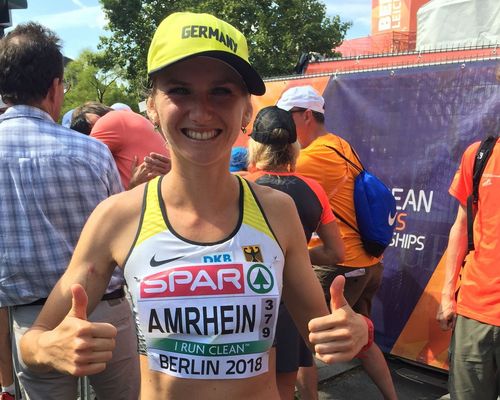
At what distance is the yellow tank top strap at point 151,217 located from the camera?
4.26ft

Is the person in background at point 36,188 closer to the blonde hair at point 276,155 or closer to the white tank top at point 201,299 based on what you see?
the white tank top at point 201,299

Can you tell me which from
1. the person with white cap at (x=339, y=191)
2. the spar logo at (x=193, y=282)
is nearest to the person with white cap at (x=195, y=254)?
the spar logo at (x=193, y=282)

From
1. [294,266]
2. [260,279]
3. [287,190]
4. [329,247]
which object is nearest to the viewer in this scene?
[260,279]

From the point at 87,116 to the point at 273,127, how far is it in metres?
2.45

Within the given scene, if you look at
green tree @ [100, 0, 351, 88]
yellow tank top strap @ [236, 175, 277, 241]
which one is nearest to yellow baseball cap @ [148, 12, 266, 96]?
yellow tank top strap @ [236, 175, 277, 241]

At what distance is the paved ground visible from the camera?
3.67 metres

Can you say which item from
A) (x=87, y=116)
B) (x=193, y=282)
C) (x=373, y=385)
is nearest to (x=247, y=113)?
(x=193, y=282)

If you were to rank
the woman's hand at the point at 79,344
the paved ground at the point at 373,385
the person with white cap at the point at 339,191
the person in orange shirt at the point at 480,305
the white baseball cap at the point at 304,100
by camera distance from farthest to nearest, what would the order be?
the paved ground at the point at 373,385 < the white baseball cap at the point at 304,100 < the person with white cap at the point at 339,191 < the person in orange shirt at the point at 480,305 < the woman's hand at the point at 79,344

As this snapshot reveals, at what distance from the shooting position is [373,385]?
3.86 m

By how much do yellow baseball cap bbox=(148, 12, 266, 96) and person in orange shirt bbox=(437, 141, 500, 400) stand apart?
1.49 metres

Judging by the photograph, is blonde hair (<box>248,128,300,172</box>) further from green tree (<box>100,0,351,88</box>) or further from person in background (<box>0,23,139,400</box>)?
green tree (<box>100,0,351,88</box>)

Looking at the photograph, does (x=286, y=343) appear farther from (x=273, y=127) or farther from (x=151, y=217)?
(x=151, y=217)

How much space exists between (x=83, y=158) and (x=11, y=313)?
29.5 inches

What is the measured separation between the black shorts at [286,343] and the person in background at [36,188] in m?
0.93
